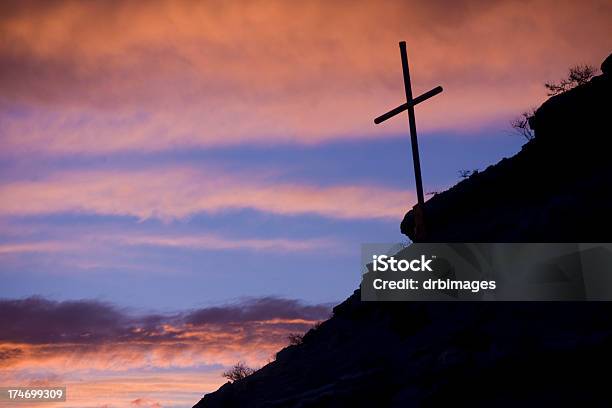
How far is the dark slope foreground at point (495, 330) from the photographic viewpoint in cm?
2123

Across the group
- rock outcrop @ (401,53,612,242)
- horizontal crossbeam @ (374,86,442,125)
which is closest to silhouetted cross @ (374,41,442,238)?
horizontal crossbeam @ (374,86,442,125)

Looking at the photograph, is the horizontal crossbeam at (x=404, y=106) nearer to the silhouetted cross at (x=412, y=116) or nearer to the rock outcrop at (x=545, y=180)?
the silhouetted cross at (x=412, y=116)

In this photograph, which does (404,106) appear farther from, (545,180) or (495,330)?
(495,330)

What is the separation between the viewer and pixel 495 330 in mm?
23688

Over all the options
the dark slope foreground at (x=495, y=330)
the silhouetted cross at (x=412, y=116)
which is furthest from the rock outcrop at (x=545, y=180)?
the silhouetted cross at (x=412, y=116)

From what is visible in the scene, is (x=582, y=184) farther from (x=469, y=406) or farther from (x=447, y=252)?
(x=469, y=406)

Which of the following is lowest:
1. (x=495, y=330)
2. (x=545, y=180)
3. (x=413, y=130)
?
(x=495, y=330)

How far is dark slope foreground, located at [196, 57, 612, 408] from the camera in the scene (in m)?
21.2

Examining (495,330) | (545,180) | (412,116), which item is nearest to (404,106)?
(412,116)

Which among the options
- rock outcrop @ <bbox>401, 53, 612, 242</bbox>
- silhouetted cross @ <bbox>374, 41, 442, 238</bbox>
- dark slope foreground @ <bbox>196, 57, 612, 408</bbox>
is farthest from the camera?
silhouetted cross @ <bbox>374, 41, 442, 238</bbox>

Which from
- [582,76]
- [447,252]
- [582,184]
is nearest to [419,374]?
[447,252]

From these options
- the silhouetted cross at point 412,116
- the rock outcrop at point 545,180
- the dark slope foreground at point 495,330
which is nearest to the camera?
the dark slope foreground at point 495,330

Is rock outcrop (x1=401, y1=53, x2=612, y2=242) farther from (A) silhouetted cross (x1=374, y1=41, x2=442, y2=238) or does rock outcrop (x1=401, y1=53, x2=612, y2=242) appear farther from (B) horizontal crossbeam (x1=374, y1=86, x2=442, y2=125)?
(B) horizontal crossbeam (x1=374, y1=86, x2=442, y2=125)

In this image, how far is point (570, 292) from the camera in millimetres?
24125
